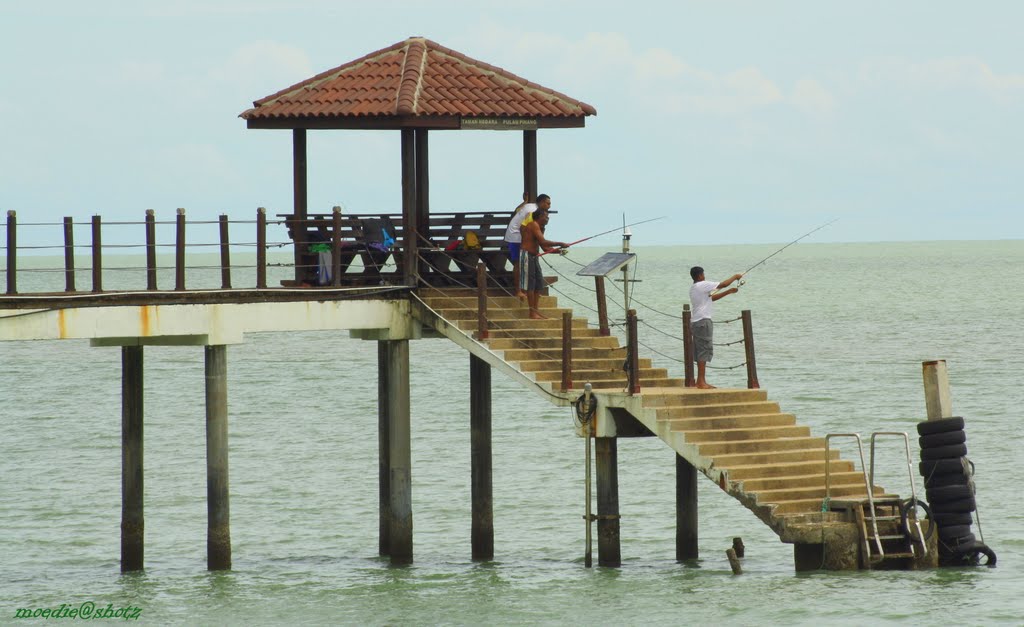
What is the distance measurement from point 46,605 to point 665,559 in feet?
27.3

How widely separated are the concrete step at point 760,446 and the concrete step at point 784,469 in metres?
0.27

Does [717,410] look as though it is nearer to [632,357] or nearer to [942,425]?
[632,357]

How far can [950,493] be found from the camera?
22609 millimetres

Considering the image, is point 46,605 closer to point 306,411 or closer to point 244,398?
point 306,411

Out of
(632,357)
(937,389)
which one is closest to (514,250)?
(632,357)

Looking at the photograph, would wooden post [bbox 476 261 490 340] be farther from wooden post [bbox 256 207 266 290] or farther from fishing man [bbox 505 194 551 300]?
wooden post [bbox 256 207 266 290]

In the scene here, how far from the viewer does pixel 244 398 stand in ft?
183

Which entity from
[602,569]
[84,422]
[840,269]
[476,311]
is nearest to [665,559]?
[602,569]

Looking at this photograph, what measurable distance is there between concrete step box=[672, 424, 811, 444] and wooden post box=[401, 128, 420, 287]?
458cm

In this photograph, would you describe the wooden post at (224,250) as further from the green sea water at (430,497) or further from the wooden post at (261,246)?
the green sea water at (430,497)

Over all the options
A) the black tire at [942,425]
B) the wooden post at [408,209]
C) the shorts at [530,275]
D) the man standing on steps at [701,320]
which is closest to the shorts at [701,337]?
the man standing on steps at [701,320]

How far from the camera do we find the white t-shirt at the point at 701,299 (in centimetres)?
2375

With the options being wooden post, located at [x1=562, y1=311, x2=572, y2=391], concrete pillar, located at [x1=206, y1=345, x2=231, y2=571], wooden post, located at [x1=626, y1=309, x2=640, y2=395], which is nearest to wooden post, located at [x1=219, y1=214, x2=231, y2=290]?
concrete pillar, located at [x1=206, y1=345, x2=231, y2=571]

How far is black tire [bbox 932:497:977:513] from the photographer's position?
2262cm
